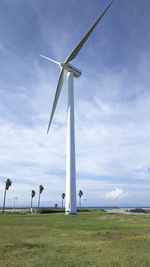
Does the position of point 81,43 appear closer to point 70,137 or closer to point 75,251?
point 70,137

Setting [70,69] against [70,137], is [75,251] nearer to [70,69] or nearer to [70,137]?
[70,137]

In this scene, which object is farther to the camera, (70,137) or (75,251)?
(70,137)

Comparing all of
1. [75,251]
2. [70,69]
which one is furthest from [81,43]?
[75,251]

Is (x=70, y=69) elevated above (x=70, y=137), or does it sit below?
above

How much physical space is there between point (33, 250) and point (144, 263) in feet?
27.8

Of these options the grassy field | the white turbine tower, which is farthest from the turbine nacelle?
the grassy field

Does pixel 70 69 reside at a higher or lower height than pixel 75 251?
higher

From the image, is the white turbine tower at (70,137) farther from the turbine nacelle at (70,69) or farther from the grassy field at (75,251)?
the grassy field at (75,251)

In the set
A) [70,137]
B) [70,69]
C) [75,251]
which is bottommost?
[75,251]

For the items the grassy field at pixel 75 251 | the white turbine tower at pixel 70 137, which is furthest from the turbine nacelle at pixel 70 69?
the grassy field at pixel 75 251

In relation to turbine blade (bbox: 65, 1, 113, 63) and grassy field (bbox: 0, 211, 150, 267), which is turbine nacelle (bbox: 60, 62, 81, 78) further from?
grassy field (bbox: 0, 211, 150, 267)

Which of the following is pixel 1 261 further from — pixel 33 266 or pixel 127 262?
pixel 127 262

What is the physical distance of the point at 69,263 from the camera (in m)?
19.3

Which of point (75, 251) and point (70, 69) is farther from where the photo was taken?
point (70, 69)
